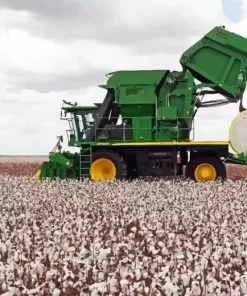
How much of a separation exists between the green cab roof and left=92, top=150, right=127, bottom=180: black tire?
2.39 m

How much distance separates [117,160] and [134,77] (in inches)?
121

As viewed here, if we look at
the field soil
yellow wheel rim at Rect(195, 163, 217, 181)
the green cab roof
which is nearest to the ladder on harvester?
the green cab roof

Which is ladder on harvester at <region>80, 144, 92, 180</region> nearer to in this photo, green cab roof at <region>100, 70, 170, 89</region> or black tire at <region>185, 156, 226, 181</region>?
green cab roof at <region>100, 70, 170, 89</region>

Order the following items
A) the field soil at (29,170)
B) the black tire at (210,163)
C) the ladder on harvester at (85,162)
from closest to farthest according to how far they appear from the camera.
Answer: the black tire at (210,163) → the ladder on harvester at (85,162) → the field soil at (29,170)

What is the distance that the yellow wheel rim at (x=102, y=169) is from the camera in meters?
19.8

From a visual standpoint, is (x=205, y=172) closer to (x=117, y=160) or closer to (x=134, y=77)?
(x=117, y=160)

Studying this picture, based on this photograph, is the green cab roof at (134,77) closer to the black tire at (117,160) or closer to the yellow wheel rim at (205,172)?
the black tire at (117,160)

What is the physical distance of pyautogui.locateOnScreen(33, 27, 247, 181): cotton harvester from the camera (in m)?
19.8

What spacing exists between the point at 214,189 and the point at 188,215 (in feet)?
18.2

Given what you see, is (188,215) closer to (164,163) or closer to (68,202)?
(68,202)

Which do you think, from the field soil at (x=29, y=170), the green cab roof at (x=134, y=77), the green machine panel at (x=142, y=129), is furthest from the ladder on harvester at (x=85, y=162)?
the field soil at (x=29, y=170)

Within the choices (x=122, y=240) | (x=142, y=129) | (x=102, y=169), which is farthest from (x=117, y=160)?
(x=122, y=240)

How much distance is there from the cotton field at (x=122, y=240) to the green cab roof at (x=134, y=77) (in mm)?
3651

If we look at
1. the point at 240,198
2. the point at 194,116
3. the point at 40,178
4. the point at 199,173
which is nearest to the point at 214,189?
the point at 240,198
